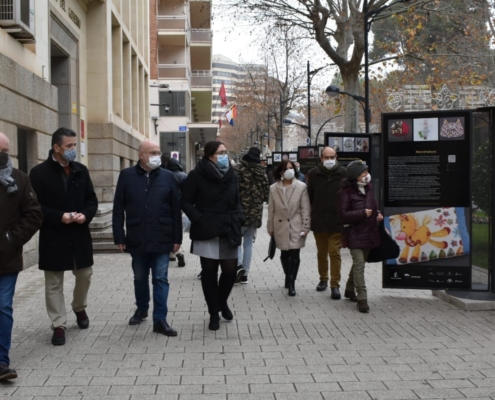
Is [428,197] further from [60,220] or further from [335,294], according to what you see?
[60,220]

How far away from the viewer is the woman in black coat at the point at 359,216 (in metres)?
8.25

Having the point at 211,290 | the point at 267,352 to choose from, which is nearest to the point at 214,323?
the point at 211,290

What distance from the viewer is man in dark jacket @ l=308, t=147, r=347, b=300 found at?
922 centimetres

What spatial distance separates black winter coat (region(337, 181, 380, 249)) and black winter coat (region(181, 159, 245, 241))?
166 centimetres

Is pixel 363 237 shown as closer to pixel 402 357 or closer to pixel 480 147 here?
pixel 480 147

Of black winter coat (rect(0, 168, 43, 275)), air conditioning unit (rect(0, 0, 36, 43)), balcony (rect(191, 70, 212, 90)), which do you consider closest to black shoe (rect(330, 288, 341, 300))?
black winter coat (rect(0, 168, 43, 275))

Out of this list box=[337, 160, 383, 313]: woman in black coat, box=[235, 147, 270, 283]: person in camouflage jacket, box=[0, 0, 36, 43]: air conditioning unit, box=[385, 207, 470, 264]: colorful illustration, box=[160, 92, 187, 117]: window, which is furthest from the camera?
box=[160, 92, 187, 117]: window

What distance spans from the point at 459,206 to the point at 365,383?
4.00 metres

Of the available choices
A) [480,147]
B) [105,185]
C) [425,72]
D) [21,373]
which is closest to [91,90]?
[105,185]

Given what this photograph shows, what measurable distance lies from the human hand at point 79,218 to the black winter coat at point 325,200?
11.9 ft

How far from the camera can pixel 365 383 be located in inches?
207

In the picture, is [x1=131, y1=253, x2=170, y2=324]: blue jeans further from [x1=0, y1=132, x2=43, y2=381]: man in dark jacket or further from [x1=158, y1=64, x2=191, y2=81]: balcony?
[x1=158, y1=64, x2=191, y2=81]: balcony

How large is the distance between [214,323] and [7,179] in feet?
8.80

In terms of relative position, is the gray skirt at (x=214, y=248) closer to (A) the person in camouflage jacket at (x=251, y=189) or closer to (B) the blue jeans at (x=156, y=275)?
(B) the blue jeans at (x=156, y=275)
